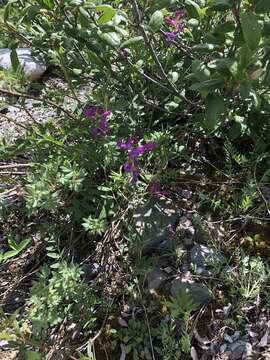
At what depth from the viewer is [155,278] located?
1874mm

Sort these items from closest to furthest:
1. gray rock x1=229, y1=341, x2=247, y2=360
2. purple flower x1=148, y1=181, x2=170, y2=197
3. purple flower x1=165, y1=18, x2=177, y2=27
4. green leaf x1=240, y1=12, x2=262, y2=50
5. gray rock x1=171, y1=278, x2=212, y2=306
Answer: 1. green leaf x1=240, y1=12, x2=262, y2=50
2. gray rock x1=229, y1=341, x2=247, y2=360
3. gray rock x1=171, y1=278, x2=212, y2=306
4. purple flower x1=148, y1=181, x2=170, y2=197
5. purple flower x1=165, y1=18, x2=177, y2=27

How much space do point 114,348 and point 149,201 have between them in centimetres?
66

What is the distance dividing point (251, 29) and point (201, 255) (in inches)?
39.6

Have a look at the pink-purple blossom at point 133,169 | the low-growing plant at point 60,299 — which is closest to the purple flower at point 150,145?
the pink-purple blossom at point 133,169

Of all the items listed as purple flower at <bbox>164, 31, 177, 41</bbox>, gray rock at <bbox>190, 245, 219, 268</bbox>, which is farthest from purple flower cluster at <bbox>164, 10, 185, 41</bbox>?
gray rock at <bbox>190, 245, 219, 268</bbox>

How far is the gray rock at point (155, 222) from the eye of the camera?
6.36 ft

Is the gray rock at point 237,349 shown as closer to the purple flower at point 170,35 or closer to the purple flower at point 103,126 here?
the purple flower at point 103,126

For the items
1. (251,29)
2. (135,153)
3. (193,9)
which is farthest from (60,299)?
(193,9)

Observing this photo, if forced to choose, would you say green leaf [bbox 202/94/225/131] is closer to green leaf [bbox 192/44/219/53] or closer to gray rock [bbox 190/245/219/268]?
green leaf [bbox 192/44/219/53]

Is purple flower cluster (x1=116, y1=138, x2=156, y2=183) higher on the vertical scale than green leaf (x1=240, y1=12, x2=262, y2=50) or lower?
lower

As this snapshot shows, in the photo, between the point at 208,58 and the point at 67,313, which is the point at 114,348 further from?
the point at 208,58

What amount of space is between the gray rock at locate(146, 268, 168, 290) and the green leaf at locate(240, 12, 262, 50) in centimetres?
105

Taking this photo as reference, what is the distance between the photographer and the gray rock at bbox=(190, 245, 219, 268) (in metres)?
1.86

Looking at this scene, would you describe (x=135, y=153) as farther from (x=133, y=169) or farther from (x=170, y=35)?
(x=170, y=35)
